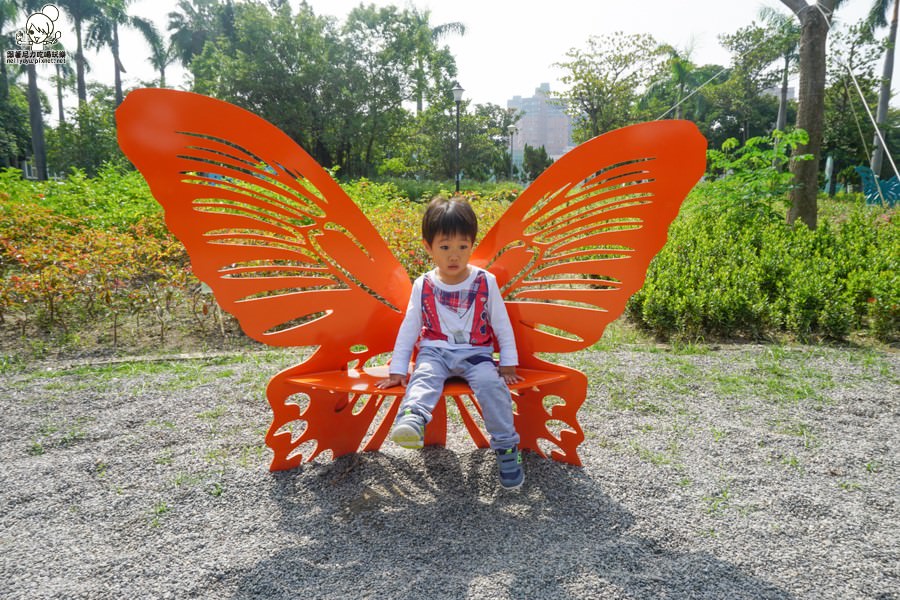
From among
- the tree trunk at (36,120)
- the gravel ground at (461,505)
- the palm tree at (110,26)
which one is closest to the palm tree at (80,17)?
the palm tree at (110,26)

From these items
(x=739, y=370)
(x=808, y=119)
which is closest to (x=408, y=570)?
(x=739, y=370)

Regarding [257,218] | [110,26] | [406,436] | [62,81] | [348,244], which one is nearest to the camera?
[406,436]

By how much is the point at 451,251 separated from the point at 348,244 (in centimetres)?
60

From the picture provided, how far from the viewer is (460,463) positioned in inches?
104

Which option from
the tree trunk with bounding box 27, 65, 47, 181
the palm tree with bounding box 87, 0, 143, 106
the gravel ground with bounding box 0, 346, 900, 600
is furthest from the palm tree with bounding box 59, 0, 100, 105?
the gravel ground with bounding box 0, 346, 900, 600

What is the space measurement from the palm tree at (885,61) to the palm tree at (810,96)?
37.7 ft

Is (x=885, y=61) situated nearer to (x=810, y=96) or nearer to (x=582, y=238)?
(x=810, y=96)

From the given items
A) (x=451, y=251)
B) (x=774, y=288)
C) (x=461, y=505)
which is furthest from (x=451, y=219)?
(x=774, y=288)

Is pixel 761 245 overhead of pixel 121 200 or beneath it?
beneath

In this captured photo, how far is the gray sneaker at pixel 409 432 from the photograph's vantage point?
5.96 ft

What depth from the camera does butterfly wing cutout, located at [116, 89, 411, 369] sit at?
6.83 feet

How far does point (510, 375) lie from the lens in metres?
2.30

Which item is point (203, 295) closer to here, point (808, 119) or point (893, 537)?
point (893, 537)

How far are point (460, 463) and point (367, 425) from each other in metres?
0.53
